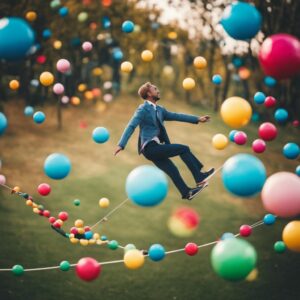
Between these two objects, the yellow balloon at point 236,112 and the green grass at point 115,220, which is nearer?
the yellow balloon at point 236,112

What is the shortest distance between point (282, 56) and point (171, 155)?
62.5 inches

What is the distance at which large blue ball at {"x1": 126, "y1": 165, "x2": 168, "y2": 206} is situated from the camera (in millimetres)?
3432

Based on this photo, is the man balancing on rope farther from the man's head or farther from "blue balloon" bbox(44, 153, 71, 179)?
"blue balloon" bbox(44, 153, 71, 179)

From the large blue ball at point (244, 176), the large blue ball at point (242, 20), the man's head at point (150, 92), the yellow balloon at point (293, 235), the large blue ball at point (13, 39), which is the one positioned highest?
the large blue ball at point (242, 20)

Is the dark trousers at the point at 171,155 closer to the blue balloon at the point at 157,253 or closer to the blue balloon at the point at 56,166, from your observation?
the blue balloon at the point at 157,253

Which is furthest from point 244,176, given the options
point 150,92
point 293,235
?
point 150,92

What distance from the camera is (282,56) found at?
3.24m

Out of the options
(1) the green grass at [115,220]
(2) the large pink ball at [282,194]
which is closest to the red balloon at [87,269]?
(2) the large pink ball at [282,194]

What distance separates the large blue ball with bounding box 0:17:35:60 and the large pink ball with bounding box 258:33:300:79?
5.91 feet

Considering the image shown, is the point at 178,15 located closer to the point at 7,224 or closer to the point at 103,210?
the point at 103,210

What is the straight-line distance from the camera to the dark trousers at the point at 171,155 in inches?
173

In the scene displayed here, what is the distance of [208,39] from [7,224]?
333 inches

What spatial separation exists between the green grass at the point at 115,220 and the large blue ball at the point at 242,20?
5.14 m

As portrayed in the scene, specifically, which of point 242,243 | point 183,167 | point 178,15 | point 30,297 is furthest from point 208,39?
point 242,243
